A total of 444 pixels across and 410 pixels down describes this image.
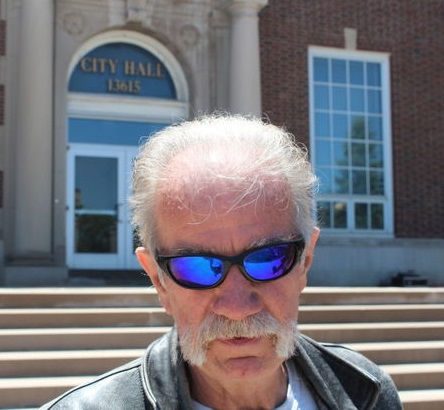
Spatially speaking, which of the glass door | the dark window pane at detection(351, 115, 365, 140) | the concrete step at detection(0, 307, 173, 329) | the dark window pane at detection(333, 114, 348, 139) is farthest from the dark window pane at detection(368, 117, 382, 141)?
the concrete step at detection(0, 307, 173, 329)

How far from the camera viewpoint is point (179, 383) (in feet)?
4.88

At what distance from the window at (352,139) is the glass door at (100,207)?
10.9ft

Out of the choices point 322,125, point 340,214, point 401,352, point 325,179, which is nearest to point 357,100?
point 322,125

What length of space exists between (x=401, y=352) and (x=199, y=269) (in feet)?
16.3

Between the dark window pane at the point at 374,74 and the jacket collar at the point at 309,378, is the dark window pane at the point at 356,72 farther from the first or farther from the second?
the jacket collar at the point at 309,378

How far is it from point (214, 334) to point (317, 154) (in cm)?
1082

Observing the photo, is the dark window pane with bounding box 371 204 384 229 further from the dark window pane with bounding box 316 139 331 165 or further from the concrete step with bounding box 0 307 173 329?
the concrete step with bounding box 0 307 173 329

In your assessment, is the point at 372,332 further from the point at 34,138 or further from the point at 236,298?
the point at 34,138

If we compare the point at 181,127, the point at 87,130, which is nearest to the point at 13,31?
the point at 87,130

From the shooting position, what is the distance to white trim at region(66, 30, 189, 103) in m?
11.0

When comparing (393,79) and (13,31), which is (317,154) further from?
(13,31)

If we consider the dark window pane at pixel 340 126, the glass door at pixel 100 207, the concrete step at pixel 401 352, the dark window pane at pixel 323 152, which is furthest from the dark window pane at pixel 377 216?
the concrete step at pixel 401 352

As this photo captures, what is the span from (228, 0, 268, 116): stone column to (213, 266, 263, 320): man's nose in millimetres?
9489

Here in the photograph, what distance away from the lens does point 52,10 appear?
10.2 metres
